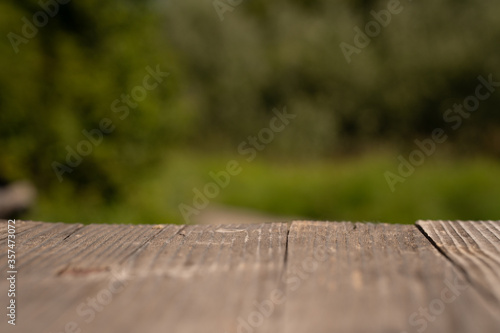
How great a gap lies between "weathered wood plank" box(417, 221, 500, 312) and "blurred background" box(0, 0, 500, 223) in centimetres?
379

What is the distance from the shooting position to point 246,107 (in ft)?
59.1

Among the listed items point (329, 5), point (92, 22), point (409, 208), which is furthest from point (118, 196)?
point (329, 5)

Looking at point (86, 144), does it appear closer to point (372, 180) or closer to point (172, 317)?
point (372, 180)

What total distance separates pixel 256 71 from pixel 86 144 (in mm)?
11502

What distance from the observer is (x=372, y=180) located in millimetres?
10062

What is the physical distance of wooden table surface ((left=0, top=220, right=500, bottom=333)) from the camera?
27.6 inches
